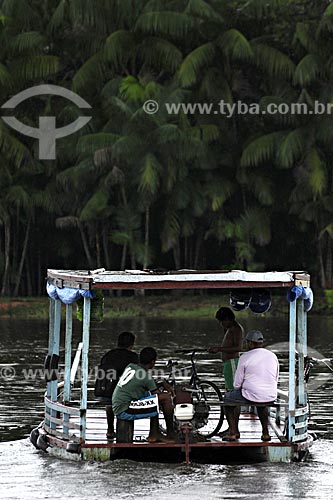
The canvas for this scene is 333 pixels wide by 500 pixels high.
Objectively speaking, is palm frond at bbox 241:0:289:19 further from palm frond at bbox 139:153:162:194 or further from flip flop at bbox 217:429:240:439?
flip flop at bbox 217:429:240:439

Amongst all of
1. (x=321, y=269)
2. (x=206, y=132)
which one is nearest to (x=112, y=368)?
(x=206, y=132)

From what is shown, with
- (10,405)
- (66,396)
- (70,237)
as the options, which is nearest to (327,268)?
(70,237)

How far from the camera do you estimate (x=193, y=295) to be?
46.3 m

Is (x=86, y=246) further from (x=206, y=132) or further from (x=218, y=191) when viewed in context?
(x=206, y=132)

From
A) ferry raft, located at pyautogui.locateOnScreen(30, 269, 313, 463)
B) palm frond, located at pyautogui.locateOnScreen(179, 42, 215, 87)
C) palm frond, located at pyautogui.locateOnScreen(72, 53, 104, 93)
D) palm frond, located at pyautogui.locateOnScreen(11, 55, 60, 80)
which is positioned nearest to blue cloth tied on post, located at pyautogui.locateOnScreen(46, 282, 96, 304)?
ferry raft, located at pyautogui.locateOnScreen(30, 269, 313, 463)

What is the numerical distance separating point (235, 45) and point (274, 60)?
139cm

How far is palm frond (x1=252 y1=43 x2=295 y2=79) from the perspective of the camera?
150ft

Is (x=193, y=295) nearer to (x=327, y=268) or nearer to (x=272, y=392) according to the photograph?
(x=327, y=268)

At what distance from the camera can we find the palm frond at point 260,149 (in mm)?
45000

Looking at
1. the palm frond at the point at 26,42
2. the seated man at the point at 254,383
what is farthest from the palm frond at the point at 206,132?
the seated man at the point at 254,383

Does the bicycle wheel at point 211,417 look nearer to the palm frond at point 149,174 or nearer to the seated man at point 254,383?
the seated man at point 254,383

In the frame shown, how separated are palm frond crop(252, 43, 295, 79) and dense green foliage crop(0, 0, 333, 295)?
1.8 inches

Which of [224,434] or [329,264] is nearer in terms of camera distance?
[224,434]

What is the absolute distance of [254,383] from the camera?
599 inches
